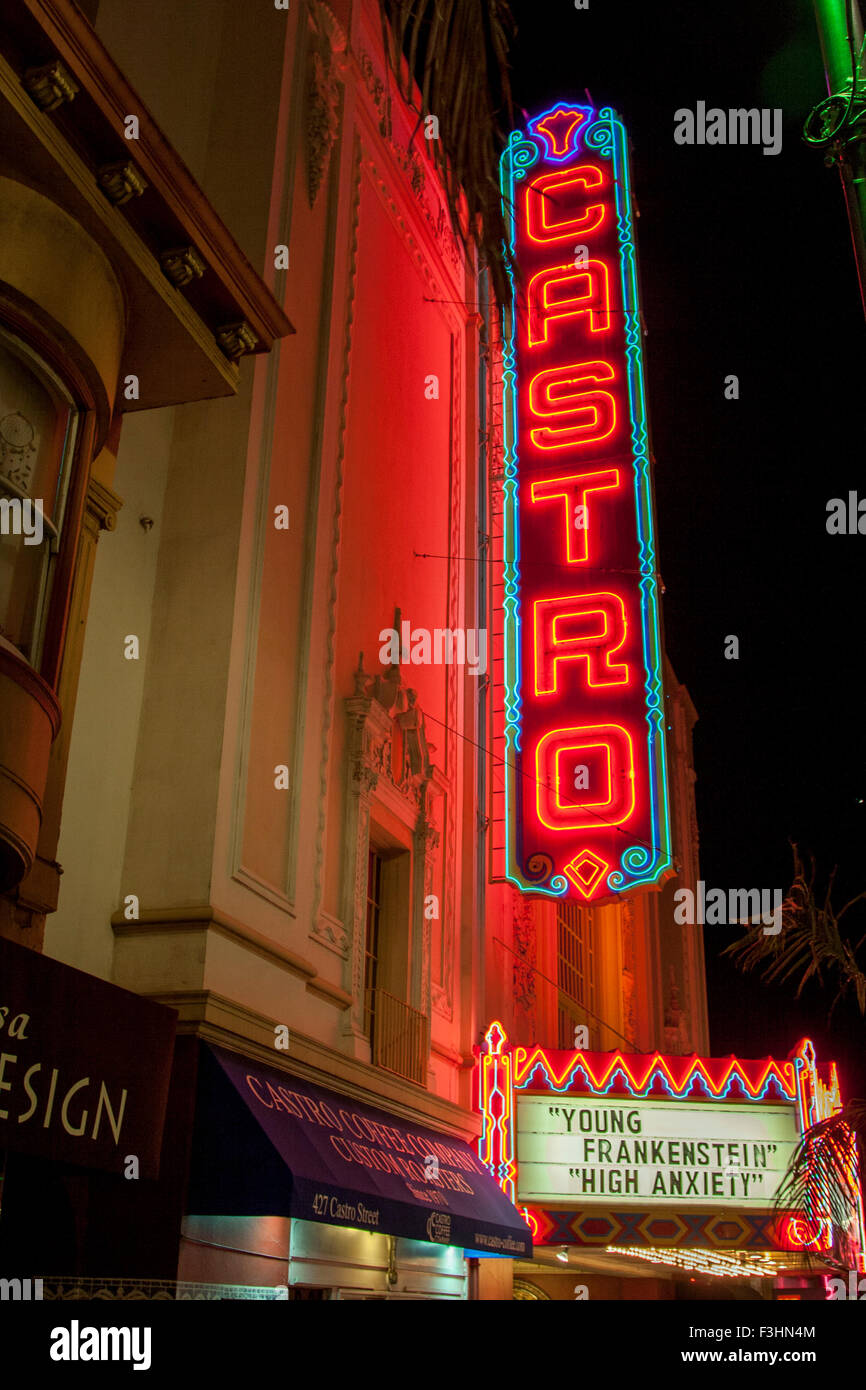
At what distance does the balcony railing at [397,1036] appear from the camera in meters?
10.9

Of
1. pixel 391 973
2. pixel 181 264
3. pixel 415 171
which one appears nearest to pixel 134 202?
pixel 181 264

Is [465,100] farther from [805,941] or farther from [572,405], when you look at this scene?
[572,405]

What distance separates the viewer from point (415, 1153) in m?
10.2

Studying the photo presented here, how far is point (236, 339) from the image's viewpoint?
7570 mm

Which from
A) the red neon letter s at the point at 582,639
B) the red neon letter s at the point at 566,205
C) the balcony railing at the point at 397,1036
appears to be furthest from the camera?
the red neon letter s at the point at 566,205

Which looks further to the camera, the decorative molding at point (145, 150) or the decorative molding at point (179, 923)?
the decorative molding at point (179, 923)

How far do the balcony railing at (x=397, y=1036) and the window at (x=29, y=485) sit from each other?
6.00 meters

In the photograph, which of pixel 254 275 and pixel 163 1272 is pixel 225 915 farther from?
pixel 254 275

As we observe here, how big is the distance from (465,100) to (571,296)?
13.8 m

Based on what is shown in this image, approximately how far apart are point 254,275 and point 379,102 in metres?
7.51

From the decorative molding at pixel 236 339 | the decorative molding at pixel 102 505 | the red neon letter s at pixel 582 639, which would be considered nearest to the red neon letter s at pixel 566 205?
the red neon letter s at pixel 582 639

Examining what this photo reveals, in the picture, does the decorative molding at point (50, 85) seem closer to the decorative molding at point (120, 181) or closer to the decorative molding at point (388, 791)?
the decorative molding at point (120, 181)
